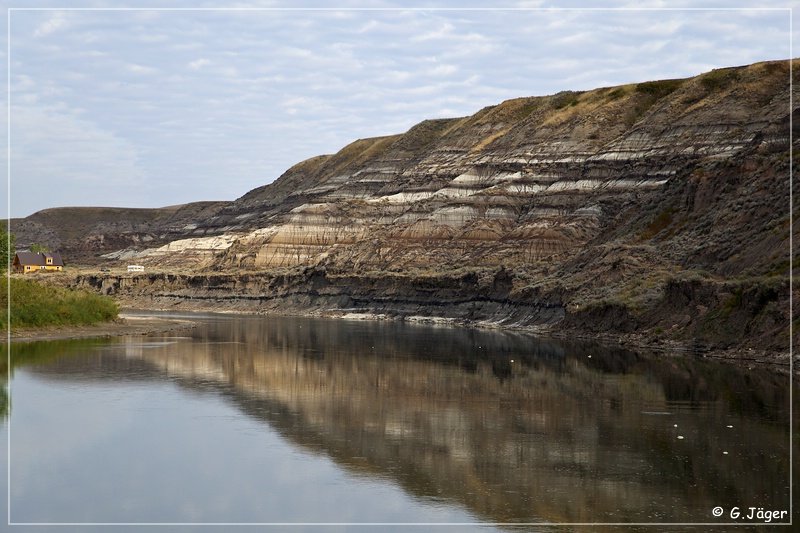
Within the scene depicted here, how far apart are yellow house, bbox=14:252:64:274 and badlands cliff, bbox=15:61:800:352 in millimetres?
15660

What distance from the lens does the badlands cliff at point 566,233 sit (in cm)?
6925

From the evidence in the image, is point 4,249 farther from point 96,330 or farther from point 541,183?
point 541,183

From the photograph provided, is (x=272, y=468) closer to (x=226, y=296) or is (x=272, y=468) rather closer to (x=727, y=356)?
(x=727, y=356)

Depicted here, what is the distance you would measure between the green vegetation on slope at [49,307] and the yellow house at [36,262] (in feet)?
300

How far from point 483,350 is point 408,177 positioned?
11163cm

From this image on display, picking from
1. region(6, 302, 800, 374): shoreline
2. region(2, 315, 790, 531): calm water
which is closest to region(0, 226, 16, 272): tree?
region(6, 302, 800, 374): shoreline

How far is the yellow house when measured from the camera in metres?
167

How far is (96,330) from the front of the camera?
7338 centimetres

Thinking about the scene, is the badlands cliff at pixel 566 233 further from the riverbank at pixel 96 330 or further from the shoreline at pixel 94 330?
the shoreline at pixel 94 330

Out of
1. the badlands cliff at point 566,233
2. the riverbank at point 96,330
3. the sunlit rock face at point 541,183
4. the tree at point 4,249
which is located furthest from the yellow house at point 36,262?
the riverbank at point 96,330

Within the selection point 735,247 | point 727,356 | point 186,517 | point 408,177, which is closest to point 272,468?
point 186,517

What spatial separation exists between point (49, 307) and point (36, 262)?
108470 mm

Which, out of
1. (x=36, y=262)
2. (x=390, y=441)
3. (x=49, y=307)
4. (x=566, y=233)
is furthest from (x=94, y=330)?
(x=36, y=262)

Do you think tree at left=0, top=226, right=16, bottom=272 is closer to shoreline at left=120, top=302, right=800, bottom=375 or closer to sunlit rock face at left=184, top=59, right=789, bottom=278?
shoreline at left=120, top=302, right=800, bottom=375
